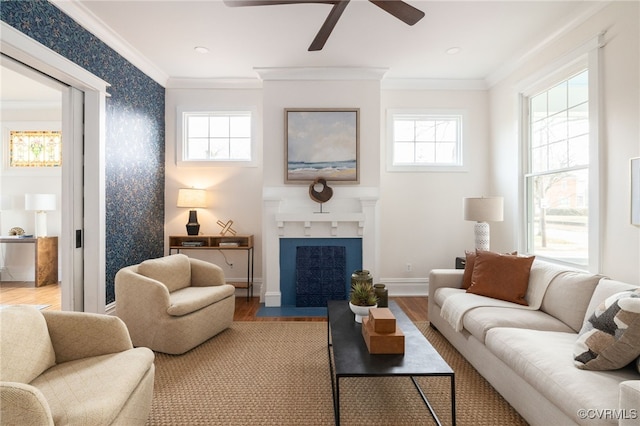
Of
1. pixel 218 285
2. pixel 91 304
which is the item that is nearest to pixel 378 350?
pixel 218 285

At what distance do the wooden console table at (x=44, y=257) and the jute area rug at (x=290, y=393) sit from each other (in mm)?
3420

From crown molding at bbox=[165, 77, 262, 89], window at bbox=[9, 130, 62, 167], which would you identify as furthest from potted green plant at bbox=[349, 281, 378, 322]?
window at bbox=[9, 130, 62, 167]

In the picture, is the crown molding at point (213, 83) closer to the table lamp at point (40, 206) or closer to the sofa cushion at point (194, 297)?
the table lamp at point (40, 206)

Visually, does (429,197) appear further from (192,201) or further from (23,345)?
Result: (23,345)

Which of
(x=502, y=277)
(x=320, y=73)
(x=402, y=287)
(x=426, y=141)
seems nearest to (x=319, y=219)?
(x=402, y=287)

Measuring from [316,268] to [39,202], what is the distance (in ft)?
13.8

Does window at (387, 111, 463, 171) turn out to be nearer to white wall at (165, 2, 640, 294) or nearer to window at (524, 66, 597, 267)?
white wall at (165, 2, 640, 294)

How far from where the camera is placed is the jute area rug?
1.88 metres

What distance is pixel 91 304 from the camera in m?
3.16

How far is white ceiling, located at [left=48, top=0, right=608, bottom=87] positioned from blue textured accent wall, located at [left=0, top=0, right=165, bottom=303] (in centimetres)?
17

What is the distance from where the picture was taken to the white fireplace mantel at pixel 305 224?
4.03 metres

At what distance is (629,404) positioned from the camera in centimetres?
Answer: 121

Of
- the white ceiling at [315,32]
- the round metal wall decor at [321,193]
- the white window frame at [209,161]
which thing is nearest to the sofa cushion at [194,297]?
the round metal wall decor at [321,193]

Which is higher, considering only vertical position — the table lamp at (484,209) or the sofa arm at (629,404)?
the table lamp at (484,209)
